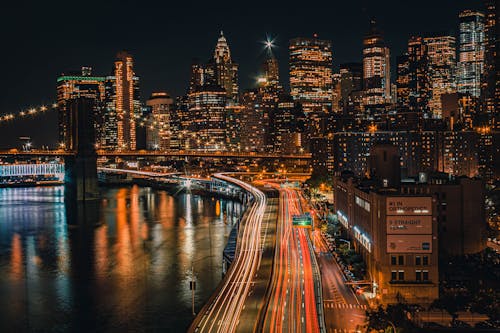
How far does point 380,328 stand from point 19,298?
10299 millimetres

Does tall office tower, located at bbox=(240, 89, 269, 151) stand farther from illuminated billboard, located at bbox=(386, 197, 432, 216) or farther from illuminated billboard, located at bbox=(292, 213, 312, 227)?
illuminated billboard, located at bbox=(386, 197, 432, 216)

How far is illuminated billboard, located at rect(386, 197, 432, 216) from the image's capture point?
15359 mm

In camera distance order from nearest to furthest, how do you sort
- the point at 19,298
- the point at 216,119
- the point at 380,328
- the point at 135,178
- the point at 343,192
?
the point at 380,328 → the point at 19,298 → the point at 343,192 → the point at 135,178 → the point at 216,119

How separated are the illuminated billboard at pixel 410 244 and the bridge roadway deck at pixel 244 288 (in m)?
3.29

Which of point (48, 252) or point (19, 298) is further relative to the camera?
point (48, 252)

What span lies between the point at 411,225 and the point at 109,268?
10.4 meters

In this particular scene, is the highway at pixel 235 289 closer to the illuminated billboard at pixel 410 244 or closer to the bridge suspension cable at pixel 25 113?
Answer: the illuminated billboard at pixel 410 244

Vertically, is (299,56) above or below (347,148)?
above

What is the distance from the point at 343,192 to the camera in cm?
2331

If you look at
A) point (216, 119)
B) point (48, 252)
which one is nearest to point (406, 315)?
point (48, 252)

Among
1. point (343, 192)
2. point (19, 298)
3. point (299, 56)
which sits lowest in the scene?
point (19, 298)

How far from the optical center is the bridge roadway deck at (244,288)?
12672mm

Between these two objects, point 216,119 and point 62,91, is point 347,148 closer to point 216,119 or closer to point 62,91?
point 62,91

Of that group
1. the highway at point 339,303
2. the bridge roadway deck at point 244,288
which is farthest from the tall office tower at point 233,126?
the highway at point 339,303
